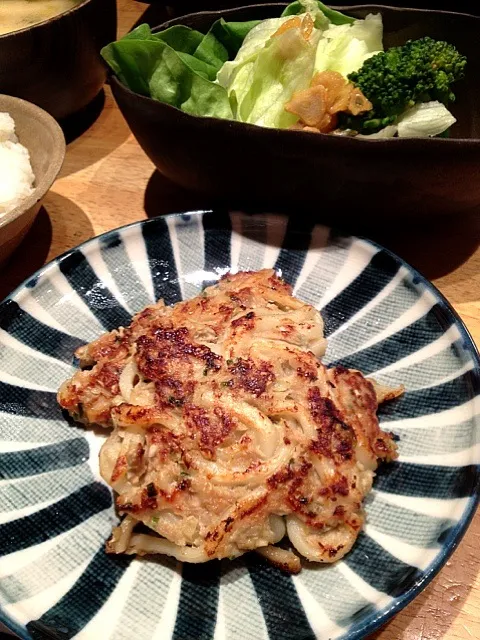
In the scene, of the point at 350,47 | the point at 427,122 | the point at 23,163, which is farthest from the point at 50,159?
the point at 427,122

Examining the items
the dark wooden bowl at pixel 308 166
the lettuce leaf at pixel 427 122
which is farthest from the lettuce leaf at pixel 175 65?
the lettuce leaf at pixel 427 122

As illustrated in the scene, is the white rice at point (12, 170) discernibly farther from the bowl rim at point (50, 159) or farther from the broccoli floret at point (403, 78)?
the broccoli floret at point (403, 78)

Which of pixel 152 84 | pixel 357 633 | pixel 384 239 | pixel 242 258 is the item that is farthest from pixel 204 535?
pixel 152 84

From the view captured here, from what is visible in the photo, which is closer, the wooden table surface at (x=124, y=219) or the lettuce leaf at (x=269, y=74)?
the wooden table surface at (x=124, y=219)

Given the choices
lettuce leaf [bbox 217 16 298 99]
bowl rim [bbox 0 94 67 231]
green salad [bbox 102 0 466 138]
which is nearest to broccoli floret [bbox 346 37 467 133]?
green salad [bbox 102 0 466 138]

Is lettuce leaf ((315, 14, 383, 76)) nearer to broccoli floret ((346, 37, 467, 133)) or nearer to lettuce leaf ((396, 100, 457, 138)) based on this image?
broccoli floret ((346, 37, 467, 133))

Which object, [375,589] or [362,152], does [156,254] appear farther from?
[375,589]

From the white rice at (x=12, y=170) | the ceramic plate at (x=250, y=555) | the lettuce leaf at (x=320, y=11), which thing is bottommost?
the ceramic plate at (x=250, y=555)
